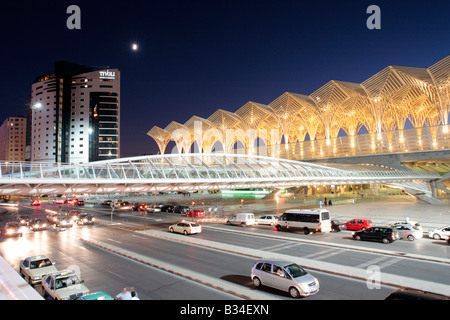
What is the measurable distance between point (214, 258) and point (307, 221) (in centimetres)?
1175

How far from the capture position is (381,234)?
22109 millimetres

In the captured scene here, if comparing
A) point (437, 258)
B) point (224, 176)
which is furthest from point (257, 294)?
point (224, 176)

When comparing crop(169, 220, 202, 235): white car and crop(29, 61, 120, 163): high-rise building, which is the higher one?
crop(29, 61, 120, 163): high-rise building

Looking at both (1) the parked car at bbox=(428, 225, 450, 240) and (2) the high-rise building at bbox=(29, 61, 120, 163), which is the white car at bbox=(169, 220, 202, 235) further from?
(2) the high-rise building at bbox=(29, 61, 120, 163)

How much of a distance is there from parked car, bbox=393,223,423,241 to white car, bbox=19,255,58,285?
942 inches

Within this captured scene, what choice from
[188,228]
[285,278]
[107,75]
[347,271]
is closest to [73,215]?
[188,228]

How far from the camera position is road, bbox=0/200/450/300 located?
1248cm

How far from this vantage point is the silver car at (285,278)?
11.6 metres

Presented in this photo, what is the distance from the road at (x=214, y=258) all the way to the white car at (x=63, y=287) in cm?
116

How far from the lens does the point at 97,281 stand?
13758 mm

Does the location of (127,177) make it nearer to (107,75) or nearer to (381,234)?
(381,234)

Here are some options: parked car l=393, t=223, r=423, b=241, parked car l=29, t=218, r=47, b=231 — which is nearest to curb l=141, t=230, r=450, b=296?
parked car l=393, t=223, r=423, b=241

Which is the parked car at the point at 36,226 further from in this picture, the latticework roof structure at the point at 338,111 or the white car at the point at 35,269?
the latticework roof structure at the point at 338,111

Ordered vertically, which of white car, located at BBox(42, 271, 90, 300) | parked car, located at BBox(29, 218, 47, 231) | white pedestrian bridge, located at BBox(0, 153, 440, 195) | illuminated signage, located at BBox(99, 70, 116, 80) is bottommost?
parked car, located at BBox(29, 218, 47, 231)
